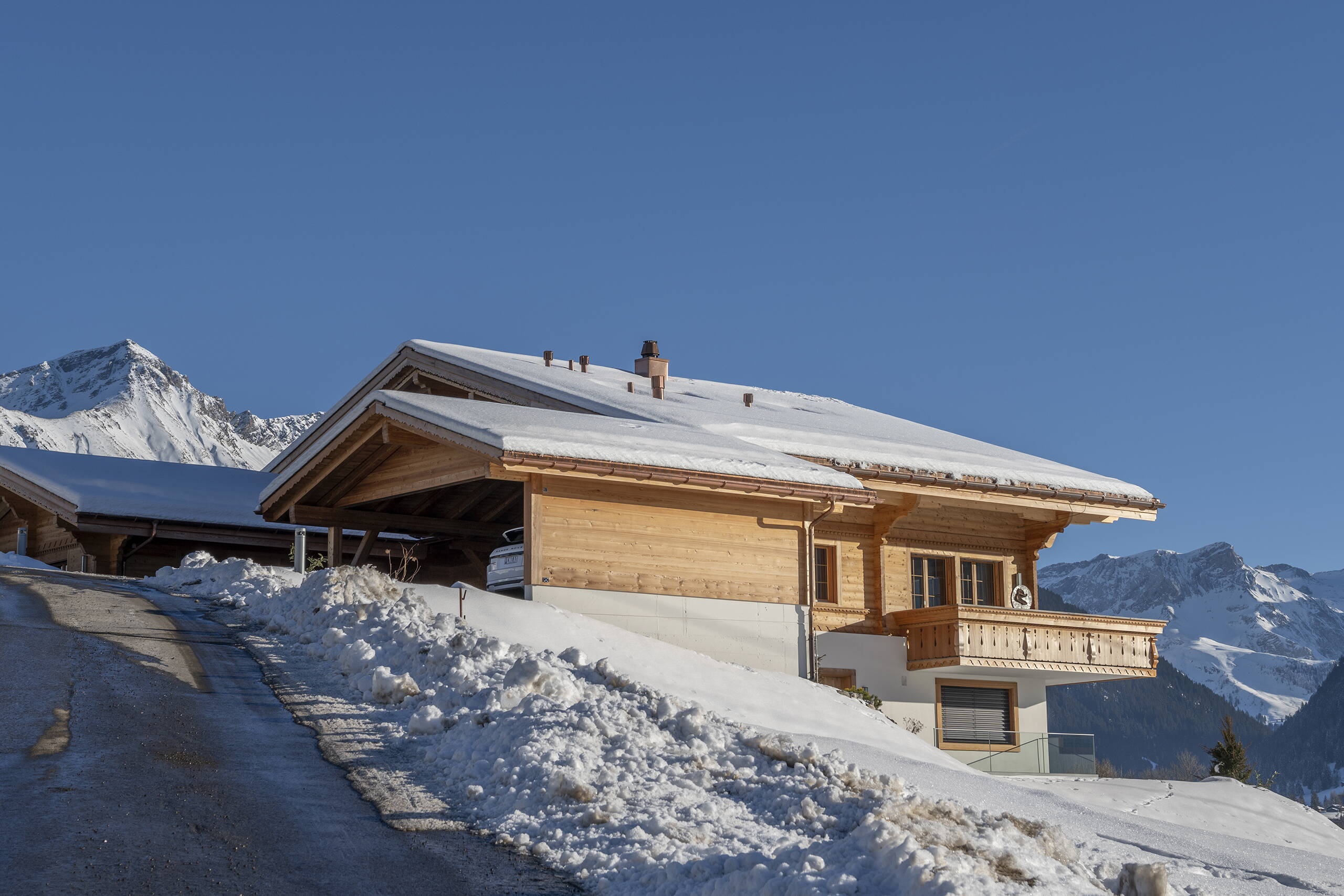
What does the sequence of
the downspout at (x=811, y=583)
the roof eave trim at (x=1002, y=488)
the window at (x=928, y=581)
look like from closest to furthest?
1. the downspout at (x=811, y=583)
2. the roof eave trim at (x=1002, y=488)
3. the window at (x=928, y=581)

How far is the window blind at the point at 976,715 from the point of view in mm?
23453

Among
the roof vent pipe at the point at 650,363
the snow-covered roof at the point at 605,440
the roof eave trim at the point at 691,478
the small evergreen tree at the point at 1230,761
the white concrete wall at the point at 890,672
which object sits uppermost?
the roof vent pipe at the point at 650,363

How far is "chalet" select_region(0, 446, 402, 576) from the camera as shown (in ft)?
89.3

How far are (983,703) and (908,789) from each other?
14.8 metres

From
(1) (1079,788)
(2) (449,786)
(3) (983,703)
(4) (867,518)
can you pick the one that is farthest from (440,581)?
(2) (449,786)

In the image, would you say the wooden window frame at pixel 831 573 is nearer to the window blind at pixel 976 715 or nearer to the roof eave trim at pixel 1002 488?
the roof eave trim at pixel 1002 488

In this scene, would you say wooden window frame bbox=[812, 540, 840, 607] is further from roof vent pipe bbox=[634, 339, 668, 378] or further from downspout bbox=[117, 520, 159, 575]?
downspout bbox=[117, 520, 159, 575]

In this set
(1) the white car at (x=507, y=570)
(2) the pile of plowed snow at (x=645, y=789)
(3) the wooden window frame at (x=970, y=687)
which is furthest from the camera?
(3) the wooden window frame at (x=970, y=687)

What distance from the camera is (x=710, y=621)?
1847cm

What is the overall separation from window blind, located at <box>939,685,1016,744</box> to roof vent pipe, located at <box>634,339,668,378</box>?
9.45 m

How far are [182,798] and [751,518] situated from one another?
11546mm

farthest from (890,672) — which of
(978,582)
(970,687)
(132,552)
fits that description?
(132,552)

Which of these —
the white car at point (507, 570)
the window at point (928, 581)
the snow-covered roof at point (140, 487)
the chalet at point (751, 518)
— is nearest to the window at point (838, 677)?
the chalet at point (751, 518)

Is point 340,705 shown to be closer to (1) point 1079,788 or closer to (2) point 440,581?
(1) point 1079,788
